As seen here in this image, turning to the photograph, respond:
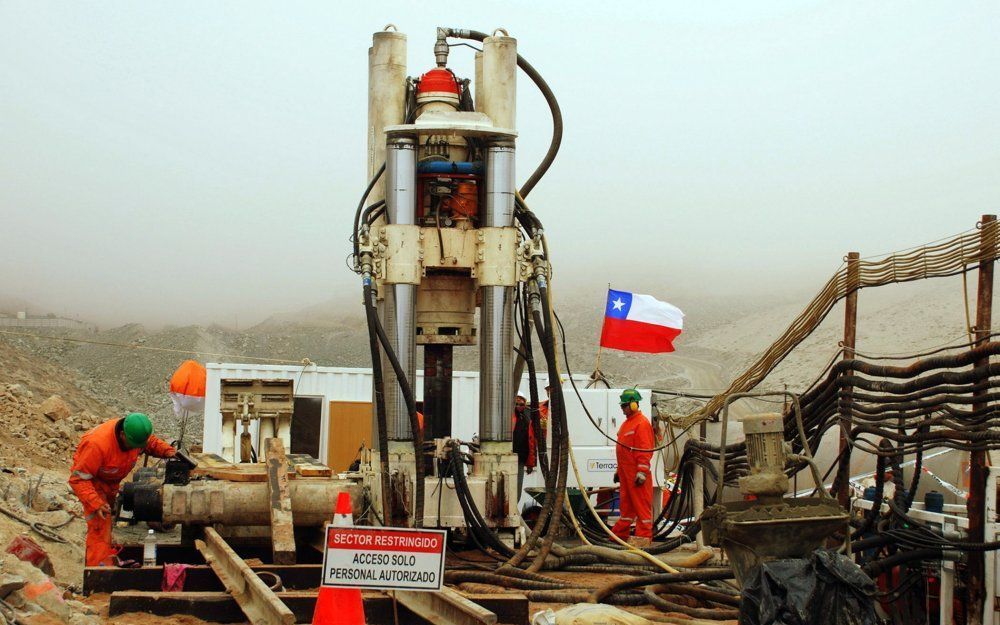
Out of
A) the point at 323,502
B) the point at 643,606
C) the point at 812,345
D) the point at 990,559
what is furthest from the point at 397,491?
the point at 812,345

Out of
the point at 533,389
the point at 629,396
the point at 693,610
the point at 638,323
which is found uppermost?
the point at 638,323

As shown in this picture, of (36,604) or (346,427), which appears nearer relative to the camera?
(36,604)

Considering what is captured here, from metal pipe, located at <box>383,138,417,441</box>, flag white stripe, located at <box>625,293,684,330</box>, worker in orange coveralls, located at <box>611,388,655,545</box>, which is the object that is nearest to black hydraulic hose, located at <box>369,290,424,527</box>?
metal pipe, located at <box>383,138,417,441</box>

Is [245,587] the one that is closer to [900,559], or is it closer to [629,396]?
[900,559]

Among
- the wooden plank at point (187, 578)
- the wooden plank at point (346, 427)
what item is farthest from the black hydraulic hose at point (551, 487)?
the wooden plank at point (346, 427)

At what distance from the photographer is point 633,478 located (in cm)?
1277

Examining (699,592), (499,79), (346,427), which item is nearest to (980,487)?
(699,592)

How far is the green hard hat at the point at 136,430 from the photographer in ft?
33.6

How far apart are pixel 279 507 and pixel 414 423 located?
1.51 m

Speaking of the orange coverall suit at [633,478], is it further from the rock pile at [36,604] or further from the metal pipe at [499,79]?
the rock pile at [36,604]

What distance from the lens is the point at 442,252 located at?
37.4 feet

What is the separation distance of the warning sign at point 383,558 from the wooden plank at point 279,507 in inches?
121

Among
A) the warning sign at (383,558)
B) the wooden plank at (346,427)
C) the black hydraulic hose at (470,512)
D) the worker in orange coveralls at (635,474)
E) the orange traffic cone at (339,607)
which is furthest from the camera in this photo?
the wooden plank at (346,427)

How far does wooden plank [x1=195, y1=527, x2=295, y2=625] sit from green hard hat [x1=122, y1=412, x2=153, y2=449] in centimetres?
104
